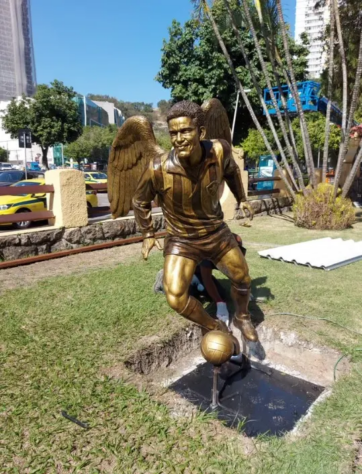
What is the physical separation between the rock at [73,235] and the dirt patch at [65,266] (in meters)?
0.34

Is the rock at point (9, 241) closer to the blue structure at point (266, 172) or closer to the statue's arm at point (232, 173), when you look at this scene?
the statue's arm at point (232, 173)

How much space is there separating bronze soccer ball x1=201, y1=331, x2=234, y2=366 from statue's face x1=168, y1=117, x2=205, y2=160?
1.33 m

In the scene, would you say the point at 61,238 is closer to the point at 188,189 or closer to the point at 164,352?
the point at 164,352

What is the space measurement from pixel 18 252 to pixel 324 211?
707cm

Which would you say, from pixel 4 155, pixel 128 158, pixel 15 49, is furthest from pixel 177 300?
pixel 15 49

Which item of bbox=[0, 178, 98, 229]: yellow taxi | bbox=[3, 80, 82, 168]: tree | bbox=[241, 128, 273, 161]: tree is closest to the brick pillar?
bbox=[0, 178, 98, 229]: yellow taxi

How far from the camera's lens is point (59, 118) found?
29578 millimetres

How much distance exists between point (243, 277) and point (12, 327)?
2.35 meters

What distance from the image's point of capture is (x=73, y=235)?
7.21 meters

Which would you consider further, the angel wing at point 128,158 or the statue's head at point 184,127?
the angel wing at point 128,158

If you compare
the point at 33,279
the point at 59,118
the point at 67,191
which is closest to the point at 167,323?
the point at 33,279

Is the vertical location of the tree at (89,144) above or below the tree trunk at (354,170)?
above

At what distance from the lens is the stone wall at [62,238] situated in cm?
649

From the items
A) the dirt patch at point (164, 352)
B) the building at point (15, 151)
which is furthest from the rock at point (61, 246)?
the building at point (15, 151)
